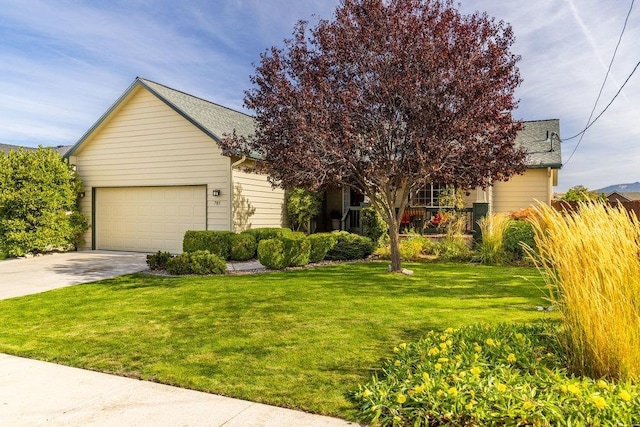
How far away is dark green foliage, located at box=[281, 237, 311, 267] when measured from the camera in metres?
9.87

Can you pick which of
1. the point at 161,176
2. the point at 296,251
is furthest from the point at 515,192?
the point at 161,176

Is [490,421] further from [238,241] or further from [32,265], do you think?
[32,265]

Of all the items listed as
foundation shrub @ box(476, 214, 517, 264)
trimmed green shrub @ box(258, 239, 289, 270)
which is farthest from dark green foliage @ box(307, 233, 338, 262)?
foundation shrub @ box(476, 214, 517, 264)

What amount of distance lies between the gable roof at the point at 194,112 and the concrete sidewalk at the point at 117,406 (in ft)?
30.3

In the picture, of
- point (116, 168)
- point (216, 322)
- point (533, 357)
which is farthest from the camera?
point (116, 168)

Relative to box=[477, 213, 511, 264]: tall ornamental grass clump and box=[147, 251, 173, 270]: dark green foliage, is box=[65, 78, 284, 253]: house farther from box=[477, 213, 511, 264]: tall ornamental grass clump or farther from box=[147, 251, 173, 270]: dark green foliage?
box=[477, 213, 511, 264]: tall ornamental grass clump

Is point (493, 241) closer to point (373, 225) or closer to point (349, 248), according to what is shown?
point (373, 225)

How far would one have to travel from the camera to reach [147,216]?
1416 centimetres

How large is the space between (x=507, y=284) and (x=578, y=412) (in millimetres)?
5505

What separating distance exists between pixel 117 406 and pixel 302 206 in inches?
488

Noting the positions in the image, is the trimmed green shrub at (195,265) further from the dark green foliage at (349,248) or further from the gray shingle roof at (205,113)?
the gray shingle roof at (205,113)

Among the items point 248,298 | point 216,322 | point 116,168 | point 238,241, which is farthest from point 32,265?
point 216,322

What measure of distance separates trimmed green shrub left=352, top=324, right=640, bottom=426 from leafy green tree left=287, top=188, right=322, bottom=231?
1186cm

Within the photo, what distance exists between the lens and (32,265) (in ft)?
36.3
